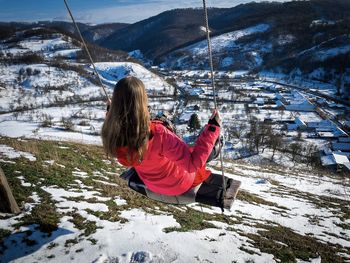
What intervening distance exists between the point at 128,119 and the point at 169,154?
67cm

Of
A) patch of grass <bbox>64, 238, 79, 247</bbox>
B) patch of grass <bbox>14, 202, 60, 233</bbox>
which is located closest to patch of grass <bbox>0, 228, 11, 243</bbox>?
patch of grass <bbox>14, 202, 60, 233</bbox>

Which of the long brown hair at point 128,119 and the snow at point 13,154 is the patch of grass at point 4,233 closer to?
the long brown hair at point 128,119

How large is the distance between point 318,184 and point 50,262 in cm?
2150

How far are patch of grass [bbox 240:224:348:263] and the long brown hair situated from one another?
4.69 m

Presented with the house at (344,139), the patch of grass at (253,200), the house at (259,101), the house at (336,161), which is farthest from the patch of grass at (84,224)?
the house at (259,101)

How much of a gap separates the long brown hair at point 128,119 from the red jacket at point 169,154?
15 centimetres

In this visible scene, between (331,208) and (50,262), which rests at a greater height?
(50,262)

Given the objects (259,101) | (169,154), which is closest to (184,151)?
(169,154)

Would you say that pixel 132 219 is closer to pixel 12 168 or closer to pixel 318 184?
pixel 12 168

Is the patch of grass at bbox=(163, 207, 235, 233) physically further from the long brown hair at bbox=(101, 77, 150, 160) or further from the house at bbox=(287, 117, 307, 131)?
the house at bbox=(287, 117, 307, 131)

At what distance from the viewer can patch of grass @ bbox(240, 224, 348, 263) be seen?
7004 millimetres

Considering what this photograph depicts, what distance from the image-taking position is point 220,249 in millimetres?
6461

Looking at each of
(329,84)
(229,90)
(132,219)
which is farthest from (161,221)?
(329,84)

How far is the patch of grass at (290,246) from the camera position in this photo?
700 centimetres
